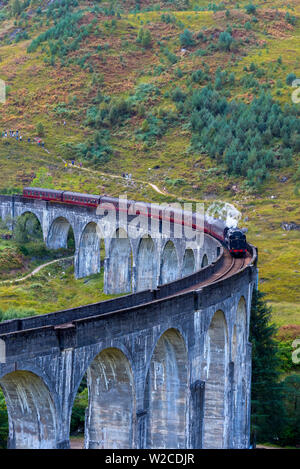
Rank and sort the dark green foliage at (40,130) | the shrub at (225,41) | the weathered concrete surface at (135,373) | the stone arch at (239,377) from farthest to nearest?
1. the shrub at (225,41)
2. the dark green foliage at (40,130)
3. the stone arch at (239,377)
4. the weathered concrete surface at (135,373)

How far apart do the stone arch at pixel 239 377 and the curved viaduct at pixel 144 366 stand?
61 millimetres

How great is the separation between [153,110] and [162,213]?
203 feet

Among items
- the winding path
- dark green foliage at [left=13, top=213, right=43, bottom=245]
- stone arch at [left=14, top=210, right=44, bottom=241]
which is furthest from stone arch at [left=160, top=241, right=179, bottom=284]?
stone arch at [left=14, top=210, right=44, bottom=241]

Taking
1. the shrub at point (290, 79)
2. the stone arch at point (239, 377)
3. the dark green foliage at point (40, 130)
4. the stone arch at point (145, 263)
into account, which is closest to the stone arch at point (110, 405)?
the stone arch at point (239, 377)

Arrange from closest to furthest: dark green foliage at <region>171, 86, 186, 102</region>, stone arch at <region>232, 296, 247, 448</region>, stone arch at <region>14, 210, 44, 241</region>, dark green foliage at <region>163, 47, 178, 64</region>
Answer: stone arch at <region>232, 296, 247, 448</region> → stone arch at <region>14, 210, 44, 241</region> → dark green foliage at <region>171, 86, 186, 102</region> → dark green foliage at <region>163, 47, 178, 64</region>

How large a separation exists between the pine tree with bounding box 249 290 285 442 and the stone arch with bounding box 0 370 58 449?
65.9 feet

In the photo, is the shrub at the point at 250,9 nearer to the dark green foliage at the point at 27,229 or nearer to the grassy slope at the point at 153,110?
the grassy slope at the point at 153,110

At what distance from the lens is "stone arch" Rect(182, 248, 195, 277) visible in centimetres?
5725

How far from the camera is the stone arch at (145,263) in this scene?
6506 centimetres

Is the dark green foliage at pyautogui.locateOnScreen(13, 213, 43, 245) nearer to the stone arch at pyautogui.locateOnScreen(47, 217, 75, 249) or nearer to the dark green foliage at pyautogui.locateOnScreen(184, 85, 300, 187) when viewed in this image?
the stone arch at pyautogui.locateOnScreen(47, 217, 75, 249)

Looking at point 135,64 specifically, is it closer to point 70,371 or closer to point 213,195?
point 213,195

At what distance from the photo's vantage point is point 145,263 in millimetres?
65250

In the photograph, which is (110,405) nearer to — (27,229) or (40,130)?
(27,229)
